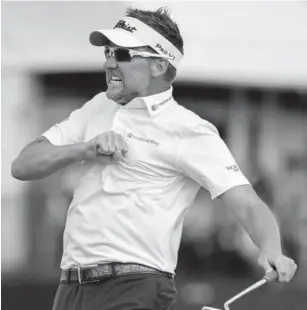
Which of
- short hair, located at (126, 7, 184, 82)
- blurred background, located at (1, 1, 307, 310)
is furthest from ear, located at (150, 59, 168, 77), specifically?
blurred background, located at (1, 1, 307, 310)

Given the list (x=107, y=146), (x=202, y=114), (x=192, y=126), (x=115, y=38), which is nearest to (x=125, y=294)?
(x=107, y=146)

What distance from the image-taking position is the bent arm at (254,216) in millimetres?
3073

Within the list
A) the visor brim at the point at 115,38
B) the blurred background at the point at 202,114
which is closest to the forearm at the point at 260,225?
the visor brim at the point at 115,38

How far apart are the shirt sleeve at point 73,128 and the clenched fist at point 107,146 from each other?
0.69 feet

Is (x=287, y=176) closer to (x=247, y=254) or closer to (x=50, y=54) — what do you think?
(x=247, y=254)

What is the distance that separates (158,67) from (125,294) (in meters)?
0.77

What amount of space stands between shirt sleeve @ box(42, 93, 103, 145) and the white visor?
8.5 inches

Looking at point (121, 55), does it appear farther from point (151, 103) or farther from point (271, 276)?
point (271, 276)

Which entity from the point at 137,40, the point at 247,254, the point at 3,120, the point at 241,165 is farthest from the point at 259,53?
the point at 137,40

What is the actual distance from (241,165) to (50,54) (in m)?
1.19

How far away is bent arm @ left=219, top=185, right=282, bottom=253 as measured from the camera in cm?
307

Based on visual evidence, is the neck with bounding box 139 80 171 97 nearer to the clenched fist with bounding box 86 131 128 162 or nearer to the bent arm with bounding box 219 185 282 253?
the clenched fist with bounding box 86 131 128 162

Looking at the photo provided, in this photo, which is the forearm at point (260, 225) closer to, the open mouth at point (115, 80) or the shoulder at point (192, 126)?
the shoulder at point (192, 126)

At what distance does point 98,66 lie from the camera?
5375 mm
